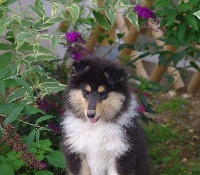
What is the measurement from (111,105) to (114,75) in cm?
18

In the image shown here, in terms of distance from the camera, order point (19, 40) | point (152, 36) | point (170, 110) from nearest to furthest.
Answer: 1. point (19, 40)
2. point (170, 110)
3. point (152, 36)

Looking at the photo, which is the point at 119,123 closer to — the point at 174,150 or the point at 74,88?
the point at 74,88

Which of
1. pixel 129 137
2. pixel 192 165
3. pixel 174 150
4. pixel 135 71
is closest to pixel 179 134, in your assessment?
pixel 174 150

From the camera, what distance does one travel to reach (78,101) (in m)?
3.05

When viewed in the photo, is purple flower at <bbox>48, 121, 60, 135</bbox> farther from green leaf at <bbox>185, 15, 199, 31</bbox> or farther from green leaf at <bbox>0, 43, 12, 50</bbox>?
green leaf at <bbox>185, 15, 199, 31</bbox>

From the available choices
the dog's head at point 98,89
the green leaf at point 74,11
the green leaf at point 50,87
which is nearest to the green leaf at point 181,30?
the green leaf at point 74,11

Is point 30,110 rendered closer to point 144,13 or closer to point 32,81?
point 32,81

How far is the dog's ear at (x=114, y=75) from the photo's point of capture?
2.92 m

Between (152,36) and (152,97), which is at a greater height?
(152,36)

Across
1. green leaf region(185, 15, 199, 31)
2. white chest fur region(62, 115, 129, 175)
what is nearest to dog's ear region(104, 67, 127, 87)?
white chest fur region(62, 115, 129, 175)

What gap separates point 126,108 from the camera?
3.05 meters

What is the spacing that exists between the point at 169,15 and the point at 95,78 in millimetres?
1264

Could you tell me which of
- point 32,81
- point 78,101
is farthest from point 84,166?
point 32,81

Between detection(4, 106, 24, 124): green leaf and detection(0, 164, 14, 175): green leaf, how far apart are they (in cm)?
28
